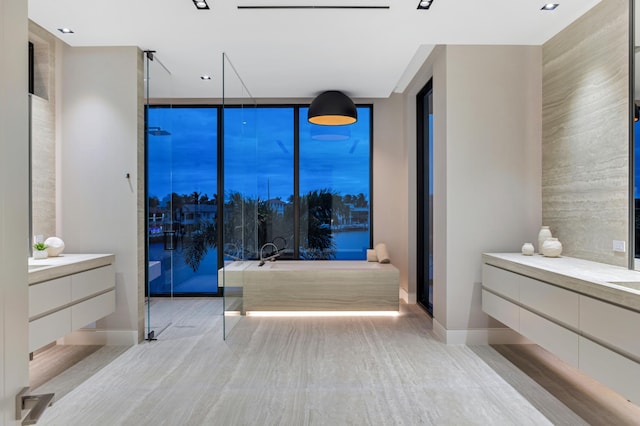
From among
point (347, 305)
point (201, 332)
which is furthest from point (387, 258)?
point (201, 332)

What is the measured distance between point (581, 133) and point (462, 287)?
1.63 meters

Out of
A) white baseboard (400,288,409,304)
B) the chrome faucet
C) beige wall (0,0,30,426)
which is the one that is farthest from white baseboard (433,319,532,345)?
beige wall (0,0,30,426)

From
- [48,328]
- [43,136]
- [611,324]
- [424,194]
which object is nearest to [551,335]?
[611,324]

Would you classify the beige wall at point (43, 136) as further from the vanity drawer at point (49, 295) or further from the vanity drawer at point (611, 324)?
the vanity drawer at point (611, 324)

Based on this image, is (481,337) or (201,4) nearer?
(201,4)

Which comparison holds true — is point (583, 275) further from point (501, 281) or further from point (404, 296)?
point (404, 296)

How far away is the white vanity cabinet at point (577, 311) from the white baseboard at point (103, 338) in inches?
130

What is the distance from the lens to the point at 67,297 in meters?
3.11

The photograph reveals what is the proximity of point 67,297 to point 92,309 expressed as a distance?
350 mm

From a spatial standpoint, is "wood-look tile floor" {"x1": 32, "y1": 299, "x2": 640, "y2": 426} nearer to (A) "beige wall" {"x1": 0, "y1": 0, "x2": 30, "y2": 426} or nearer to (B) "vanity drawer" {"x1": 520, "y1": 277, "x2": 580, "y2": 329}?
(B) "vanity drawer" {"x1": 520, "y1": 277, "x2": 580, "y2": 329}

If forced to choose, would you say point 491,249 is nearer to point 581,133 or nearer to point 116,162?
point 581,133

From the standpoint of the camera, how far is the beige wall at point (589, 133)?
2.85m

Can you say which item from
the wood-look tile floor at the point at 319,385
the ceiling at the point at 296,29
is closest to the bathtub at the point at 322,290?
the wood-look tile floor at the point at 319,385

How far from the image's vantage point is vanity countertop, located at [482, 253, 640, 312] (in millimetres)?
2084
